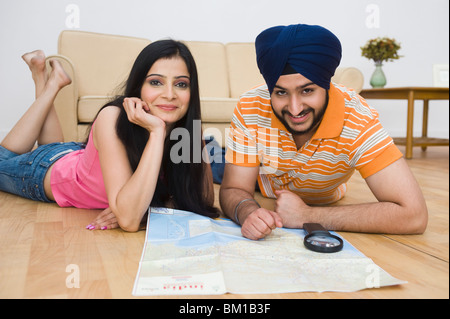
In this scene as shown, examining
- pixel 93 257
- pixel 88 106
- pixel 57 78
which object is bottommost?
pixel 93 257

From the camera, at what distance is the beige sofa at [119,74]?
2.84 m

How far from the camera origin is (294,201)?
1381 millimetres

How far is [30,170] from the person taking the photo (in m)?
1.81

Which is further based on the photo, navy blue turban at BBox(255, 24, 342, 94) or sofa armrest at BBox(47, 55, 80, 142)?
sofa armrest at BBox(47, 55, 80, 142)

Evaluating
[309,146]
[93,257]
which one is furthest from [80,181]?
[309,146]

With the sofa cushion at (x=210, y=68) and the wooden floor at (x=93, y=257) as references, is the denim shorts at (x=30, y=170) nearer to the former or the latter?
the wooden floor at (x=93, y=257)

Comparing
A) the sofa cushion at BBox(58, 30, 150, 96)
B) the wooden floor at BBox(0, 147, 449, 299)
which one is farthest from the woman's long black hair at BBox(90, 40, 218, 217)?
the sofa cushion at BBox(58, 30, 150, 96)

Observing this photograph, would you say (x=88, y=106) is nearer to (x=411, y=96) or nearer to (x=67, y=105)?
(x=67, y=105)

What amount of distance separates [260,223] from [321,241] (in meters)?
0.18

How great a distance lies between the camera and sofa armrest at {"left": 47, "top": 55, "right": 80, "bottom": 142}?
2783 millimetres

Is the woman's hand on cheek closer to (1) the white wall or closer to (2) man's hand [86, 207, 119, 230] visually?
(2) man's hand [86, 207, 119, 230]

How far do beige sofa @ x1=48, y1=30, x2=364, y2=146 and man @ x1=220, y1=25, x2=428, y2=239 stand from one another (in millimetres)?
1664

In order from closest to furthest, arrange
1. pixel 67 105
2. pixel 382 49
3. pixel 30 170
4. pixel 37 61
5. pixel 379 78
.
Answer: pixel 30 170, pixel 37 61, pixel 67 105, pixel 382 49, pixel 379 78
